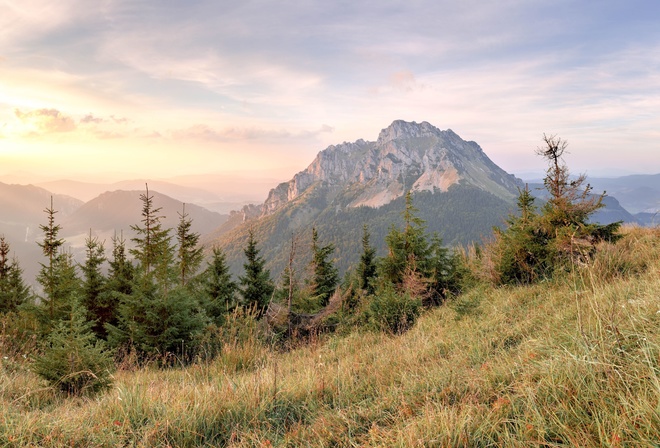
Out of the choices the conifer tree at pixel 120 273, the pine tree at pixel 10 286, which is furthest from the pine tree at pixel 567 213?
the pine tree at pixel 10 286

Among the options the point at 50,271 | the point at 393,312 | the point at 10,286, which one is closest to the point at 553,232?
the point at 393,312

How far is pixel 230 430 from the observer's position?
120 inches

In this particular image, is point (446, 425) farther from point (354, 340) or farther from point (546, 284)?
point (546, 284)

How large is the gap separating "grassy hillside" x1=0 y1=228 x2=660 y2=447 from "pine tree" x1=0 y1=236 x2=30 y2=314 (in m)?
24.5

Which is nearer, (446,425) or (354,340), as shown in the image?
(446,425)

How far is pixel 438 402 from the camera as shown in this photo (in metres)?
2.76

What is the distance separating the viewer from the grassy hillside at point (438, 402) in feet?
7.16

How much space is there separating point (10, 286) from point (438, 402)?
31802 millimetres

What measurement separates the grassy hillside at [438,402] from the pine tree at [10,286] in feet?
80.4

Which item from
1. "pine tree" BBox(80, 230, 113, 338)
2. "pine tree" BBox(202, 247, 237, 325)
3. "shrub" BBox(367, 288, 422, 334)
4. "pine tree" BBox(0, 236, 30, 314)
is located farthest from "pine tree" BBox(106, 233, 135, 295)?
"shrub" BBox(367, 288, 422, 334)

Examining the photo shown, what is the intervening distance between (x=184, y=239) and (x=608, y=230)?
24450 millimetres

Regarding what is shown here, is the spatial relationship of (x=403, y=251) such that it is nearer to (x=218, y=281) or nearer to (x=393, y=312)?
(x=393, y=312)

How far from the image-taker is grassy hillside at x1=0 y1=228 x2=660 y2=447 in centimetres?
218

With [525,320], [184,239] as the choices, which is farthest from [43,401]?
[184,239]
